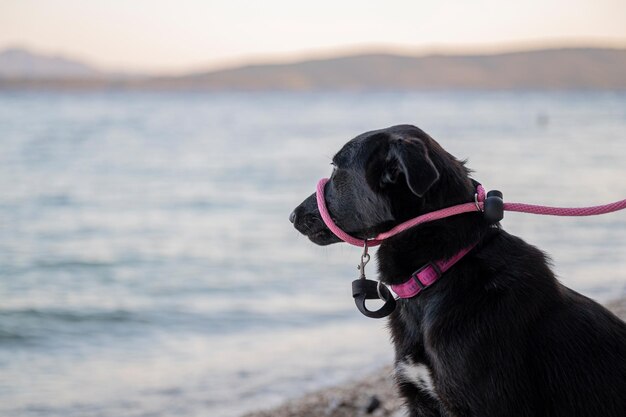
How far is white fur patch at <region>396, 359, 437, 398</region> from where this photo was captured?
10.9 ft

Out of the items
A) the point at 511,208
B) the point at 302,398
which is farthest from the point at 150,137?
the point at 511,208

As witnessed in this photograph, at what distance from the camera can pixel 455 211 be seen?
10.7ft

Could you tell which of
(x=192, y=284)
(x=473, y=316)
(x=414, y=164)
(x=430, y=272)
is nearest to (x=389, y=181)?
(x=414, y=164)

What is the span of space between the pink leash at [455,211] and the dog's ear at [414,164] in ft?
0.68

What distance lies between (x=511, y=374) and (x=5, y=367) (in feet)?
22.6

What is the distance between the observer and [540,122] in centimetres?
6544

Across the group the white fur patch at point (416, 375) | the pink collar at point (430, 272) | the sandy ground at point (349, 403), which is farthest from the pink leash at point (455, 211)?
the sandy ground at point (349, 403)

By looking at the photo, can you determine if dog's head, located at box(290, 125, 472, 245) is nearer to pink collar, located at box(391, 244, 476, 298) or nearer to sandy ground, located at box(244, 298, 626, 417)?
pink collar, located at box(391, 244, 476, 298)

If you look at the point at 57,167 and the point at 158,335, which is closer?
the point at 158,335

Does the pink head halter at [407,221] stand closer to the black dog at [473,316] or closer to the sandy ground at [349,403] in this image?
the black dog at [473,316]

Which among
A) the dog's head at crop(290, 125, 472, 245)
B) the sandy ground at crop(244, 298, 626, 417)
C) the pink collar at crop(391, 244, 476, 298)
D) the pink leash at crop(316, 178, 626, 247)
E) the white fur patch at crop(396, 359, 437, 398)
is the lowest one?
the sandy ground at crop(244, 298, 626, 417)

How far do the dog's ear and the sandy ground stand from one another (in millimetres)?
2728

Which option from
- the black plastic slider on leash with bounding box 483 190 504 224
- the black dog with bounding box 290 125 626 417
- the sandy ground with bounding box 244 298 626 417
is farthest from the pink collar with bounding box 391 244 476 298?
the sandy ground with bounding box 244 298 626 417

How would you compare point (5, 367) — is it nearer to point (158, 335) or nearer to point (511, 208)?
point (158, 335)
